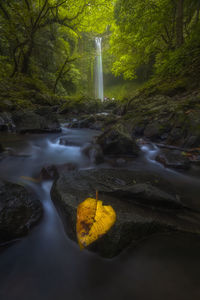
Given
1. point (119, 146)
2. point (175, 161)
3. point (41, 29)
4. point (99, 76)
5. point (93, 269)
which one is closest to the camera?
point (93, 269)

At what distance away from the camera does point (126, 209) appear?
46.3 inches

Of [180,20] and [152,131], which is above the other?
[180,20]

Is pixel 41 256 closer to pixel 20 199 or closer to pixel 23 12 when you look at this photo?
pixel 20 199

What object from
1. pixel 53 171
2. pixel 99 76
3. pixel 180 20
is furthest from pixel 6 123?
pixel 99 76

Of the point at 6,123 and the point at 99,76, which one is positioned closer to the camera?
the point at 6,123

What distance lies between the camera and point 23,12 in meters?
7.31

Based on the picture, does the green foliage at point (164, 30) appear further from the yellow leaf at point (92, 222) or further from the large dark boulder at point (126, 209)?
the yellow leaf at point (92, 222)

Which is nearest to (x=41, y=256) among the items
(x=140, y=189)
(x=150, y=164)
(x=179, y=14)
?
(x=140, y=189)

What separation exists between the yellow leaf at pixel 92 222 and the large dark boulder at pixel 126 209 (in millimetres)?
52

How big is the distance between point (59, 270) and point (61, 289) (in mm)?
111

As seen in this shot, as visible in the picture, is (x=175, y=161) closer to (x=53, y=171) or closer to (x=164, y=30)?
(x=53, y=171)

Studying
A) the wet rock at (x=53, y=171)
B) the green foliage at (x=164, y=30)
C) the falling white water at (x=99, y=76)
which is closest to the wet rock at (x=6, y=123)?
the wet rock at (x=53, y=171)

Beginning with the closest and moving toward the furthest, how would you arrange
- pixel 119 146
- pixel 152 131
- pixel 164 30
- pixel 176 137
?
1. pixel 119 146
2. pixel 176 137
3. pixel 152 131
4. pixel 164 30

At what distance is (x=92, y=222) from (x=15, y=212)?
64cm
